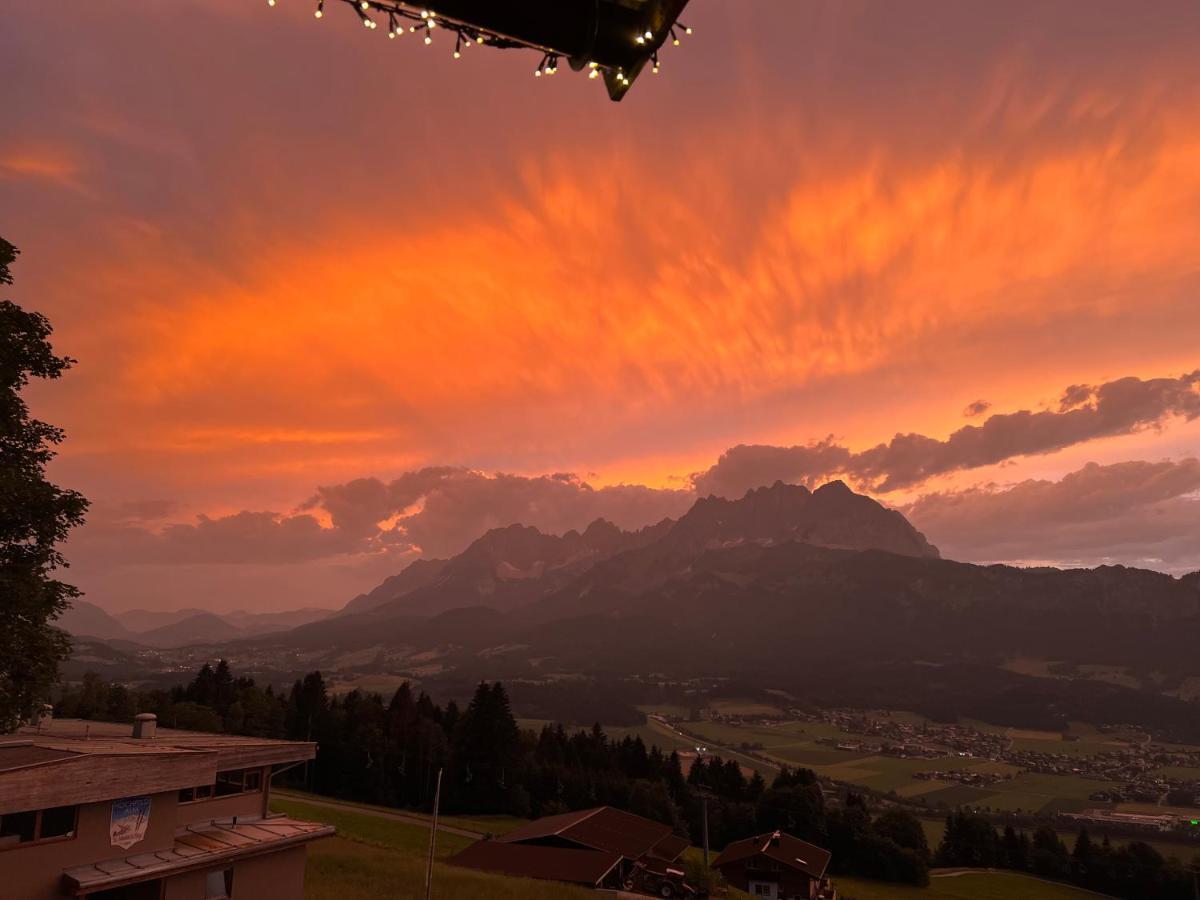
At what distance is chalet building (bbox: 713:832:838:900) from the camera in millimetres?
65188

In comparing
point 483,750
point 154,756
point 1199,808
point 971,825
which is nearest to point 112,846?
point 154,756

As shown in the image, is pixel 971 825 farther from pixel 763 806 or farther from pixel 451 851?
pixel 451 851

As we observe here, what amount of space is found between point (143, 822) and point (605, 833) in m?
40.9

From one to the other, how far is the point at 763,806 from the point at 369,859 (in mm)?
73549

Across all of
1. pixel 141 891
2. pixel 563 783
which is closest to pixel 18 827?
pixel 141 891

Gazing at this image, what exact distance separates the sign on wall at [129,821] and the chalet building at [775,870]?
2231 inches

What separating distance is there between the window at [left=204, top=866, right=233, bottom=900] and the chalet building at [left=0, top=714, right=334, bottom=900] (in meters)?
0.03

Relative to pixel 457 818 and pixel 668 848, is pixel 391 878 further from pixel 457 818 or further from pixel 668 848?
pixel 457 818

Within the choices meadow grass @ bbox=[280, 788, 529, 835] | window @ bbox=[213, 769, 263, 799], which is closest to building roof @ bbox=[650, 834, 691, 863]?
meadow grass @ bbox=[280, 788, 529, 835]

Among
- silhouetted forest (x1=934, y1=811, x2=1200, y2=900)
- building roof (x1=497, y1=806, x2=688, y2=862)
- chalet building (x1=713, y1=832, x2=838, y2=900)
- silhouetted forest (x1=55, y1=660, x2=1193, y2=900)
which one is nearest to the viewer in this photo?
building roof (x1=497, y1=806, x2=688, y2=862)

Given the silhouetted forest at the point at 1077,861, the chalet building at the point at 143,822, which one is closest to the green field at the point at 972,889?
the silhouetted forest at the point at 1077,861

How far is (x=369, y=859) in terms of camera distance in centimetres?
4494

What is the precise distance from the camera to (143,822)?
75.7ft

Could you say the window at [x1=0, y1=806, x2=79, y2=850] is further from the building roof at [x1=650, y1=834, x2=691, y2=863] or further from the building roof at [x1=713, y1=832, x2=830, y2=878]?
the building roof at [x1=713, y1=832, x2=830, y2=878]
